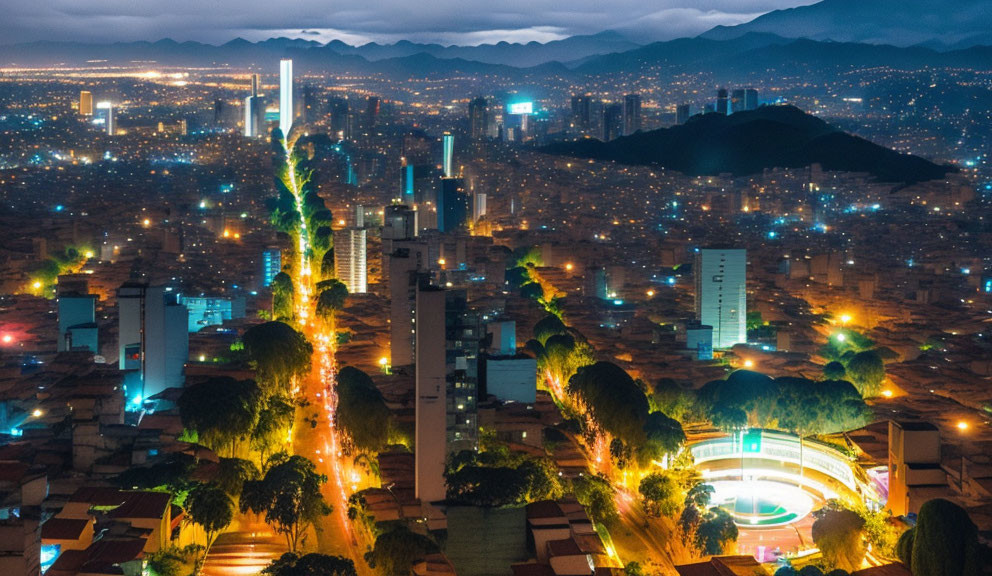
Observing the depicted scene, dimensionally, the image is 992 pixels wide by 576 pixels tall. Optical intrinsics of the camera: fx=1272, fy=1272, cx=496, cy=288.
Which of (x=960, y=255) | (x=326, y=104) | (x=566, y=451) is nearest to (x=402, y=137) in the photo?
(x=326, y=104)

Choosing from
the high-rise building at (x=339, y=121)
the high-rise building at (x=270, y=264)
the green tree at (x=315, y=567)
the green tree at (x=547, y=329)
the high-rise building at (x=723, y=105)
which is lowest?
the green tree at (x=315, y=567)

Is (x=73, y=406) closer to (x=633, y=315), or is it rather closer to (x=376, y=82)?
(x=633, y=315)

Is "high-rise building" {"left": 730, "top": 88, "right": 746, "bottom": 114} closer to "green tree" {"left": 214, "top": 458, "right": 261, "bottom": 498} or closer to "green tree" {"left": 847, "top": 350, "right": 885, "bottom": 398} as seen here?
"green tree" {"left": 847, "top": 350, "right": 885, "bottom": 398}

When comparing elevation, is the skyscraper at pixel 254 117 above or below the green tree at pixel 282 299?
above

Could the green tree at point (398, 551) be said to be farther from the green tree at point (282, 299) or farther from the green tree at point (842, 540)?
the green tree at point (282, 299)

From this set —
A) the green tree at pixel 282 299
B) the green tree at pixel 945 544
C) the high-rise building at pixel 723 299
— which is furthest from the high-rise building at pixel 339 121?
the green tree at pixel 945 544

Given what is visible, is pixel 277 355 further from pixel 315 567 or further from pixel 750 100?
pixel 750 100
